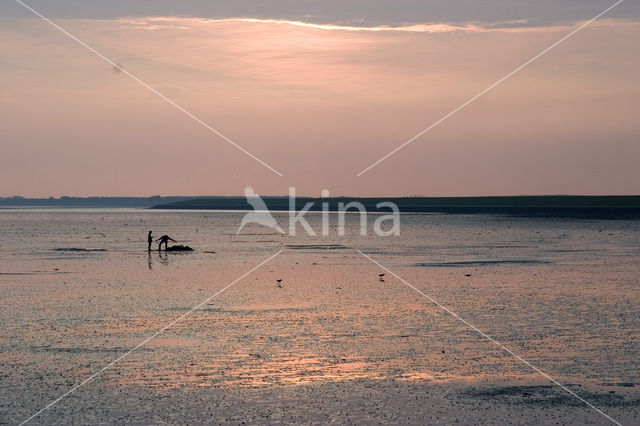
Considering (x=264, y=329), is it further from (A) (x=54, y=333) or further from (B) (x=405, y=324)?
(A) (x=54, y=333)

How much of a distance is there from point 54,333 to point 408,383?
9209 mm

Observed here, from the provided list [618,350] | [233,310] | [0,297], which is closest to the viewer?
[618,350]

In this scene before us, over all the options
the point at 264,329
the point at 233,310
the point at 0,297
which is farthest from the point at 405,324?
the point at 0,297

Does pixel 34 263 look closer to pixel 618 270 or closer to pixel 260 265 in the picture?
pixel 260 265

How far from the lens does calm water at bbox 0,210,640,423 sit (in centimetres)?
1498

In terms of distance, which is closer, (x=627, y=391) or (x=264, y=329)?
(x=627, y=391)

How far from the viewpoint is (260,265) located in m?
39.9

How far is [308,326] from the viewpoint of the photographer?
20.2 metres

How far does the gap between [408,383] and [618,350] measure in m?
5.46

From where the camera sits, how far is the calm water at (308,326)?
1498cm

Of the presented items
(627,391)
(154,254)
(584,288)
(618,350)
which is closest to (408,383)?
(627,391)

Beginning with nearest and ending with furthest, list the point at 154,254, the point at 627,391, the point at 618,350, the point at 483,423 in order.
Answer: the point at 483,423
the point at 627,391
the point at 618,350
the point at 154,254

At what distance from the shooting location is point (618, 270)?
34906 millimetres

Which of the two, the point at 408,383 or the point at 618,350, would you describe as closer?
the point at 408,383
